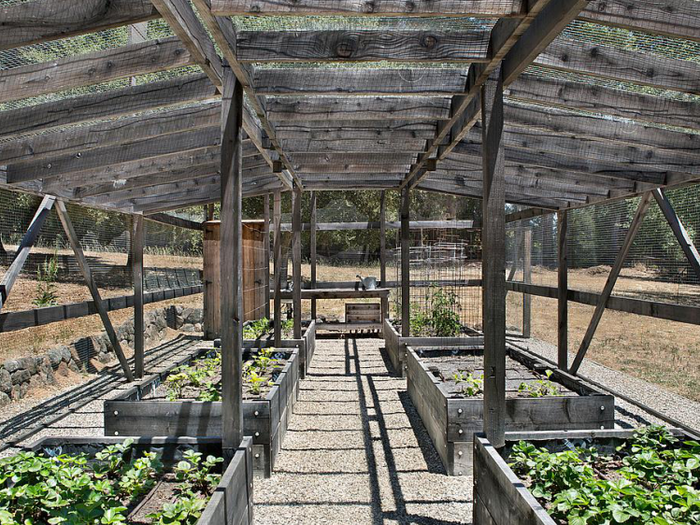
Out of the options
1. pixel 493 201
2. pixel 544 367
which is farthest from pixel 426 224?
pixel 493 201

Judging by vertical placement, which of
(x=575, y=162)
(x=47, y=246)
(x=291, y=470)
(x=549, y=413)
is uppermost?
(x=575, y=162)

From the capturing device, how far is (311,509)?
2.97 metres

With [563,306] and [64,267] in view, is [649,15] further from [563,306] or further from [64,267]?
[64,267]

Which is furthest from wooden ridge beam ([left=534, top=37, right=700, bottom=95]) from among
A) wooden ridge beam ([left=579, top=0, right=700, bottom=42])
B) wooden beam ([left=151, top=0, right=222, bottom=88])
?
wooden beam ([left=151, top=0, right=222, bottom=88])

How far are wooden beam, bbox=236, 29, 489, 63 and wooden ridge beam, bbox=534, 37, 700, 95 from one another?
0.38 m

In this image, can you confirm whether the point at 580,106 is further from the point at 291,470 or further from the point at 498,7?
the point at 291,470

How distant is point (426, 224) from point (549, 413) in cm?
559

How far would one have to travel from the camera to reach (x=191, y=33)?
6.71 feet

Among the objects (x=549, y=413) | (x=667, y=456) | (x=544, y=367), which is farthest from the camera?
(x=544, y=367)

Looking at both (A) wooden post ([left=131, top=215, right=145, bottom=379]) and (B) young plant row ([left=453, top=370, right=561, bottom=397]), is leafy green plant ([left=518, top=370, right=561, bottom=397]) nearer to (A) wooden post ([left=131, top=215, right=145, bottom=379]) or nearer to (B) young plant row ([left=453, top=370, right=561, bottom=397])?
(B) young plant row ([left=453, top=370, right=561, bottom=397])

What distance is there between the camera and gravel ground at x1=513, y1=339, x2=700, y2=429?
4.42 metres

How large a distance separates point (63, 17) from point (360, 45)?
1228 millimetres

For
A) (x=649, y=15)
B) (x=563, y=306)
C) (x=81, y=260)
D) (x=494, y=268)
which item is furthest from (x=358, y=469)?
(x=81, y=260)

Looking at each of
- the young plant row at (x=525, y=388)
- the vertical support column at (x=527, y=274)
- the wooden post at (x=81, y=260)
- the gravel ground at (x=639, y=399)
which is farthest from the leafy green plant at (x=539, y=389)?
the vertical support column at (x=527, y=274)
